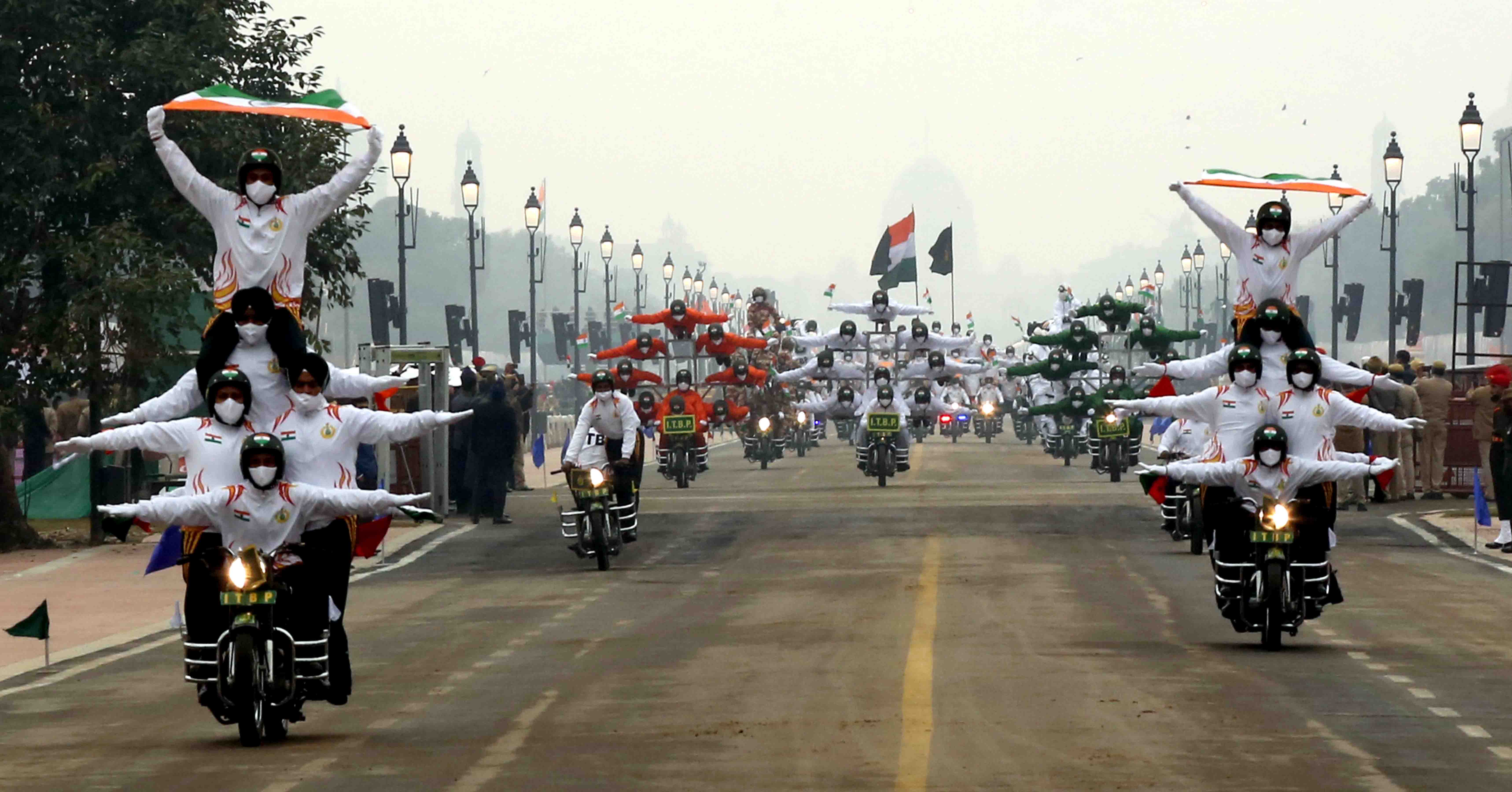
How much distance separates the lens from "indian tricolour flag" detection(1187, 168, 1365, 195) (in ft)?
A: 69.5

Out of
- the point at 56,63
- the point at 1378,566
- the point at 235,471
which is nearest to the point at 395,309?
the point at 56,63

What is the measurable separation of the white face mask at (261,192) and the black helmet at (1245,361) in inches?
255

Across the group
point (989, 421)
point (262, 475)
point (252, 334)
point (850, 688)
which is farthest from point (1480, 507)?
point (989, 421)

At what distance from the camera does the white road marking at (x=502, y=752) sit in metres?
11.0

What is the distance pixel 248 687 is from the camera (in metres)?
12.3

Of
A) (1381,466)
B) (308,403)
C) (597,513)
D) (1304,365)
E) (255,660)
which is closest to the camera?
(255,660)

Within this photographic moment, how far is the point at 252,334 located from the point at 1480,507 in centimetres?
1720

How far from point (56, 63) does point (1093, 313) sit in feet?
69.4

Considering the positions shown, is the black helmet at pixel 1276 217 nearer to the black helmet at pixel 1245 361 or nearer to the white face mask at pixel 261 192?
the black helmet at pixel 1245 361

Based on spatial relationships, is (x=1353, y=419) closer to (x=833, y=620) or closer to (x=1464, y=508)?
(x=833, y=620)

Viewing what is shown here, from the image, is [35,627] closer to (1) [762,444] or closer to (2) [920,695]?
(2) [920,695]

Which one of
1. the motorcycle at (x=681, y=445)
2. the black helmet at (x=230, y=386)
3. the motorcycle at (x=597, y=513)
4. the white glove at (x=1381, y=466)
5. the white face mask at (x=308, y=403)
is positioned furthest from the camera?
the motorcycle at (x=681, y=445)

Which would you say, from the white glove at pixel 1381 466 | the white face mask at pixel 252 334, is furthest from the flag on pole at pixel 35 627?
the white glove at pixel 1381 466

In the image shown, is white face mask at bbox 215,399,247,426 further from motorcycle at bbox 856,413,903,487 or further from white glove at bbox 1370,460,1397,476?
motorcycle at bbox 856,413,903,487
